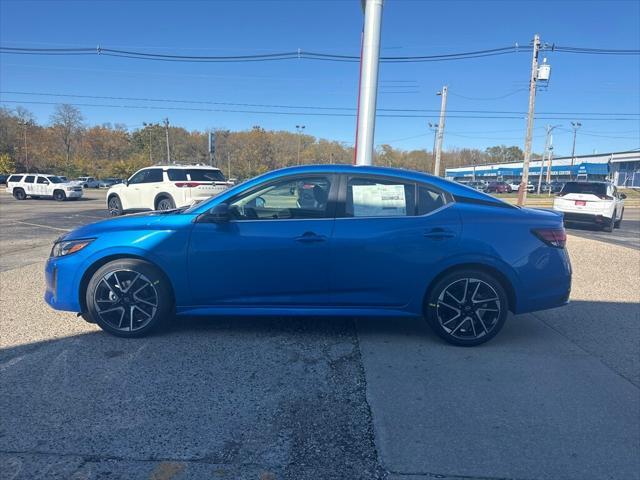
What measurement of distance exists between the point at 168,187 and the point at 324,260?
12.4m

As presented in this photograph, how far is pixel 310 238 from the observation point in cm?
401

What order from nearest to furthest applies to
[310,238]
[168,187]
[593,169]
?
1. [310,238]
2. [168,187]
3. [593,169]

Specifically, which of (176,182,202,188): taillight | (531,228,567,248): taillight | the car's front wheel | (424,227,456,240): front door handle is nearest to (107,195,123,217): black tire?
(176,182,202,188): taillight

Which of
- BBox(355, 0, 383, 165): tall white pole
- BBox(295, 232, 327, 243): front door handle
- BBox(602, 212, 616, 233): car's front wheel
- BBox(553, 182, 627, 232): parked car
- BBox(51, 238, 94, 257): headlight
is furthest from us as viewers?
BBox(602, 212, 616, 233): car's front wheel

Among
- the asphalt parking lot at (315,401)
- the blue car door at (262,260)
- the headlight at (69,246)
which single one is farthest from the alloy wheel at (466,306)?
the headlight at (69,246)

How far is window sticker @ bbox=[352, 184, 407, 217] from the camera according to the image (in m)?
4.16

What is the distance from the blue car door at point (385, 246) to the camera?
159 inches

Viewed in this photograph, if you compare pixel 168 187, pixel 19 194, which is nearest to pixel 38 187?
pixel 19 194

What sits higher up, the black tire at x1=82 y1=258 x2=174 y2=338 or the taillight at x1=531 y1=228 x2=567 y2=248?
the taillight at x1=531 y1=228 x2=567 y2=248

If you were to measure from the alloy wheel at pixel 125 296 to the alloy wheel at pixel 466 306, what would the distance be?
268cm

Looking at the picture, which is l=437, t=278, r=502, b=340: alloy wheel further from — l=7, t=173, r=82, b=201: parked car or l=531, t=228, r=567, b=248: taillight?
l=7, t=173, r=82, b=201: parked car

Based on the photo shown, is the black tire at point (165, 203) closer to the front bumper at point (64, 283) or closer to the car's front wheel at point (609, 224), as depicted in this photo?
the front bumper at point (64, 283)

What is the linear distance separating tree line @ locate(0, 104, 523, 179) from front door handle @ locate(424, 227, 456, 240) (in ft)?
214

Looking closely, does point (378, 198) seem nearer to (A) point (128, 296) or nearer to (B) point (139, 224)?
(B) point (139, 224)
